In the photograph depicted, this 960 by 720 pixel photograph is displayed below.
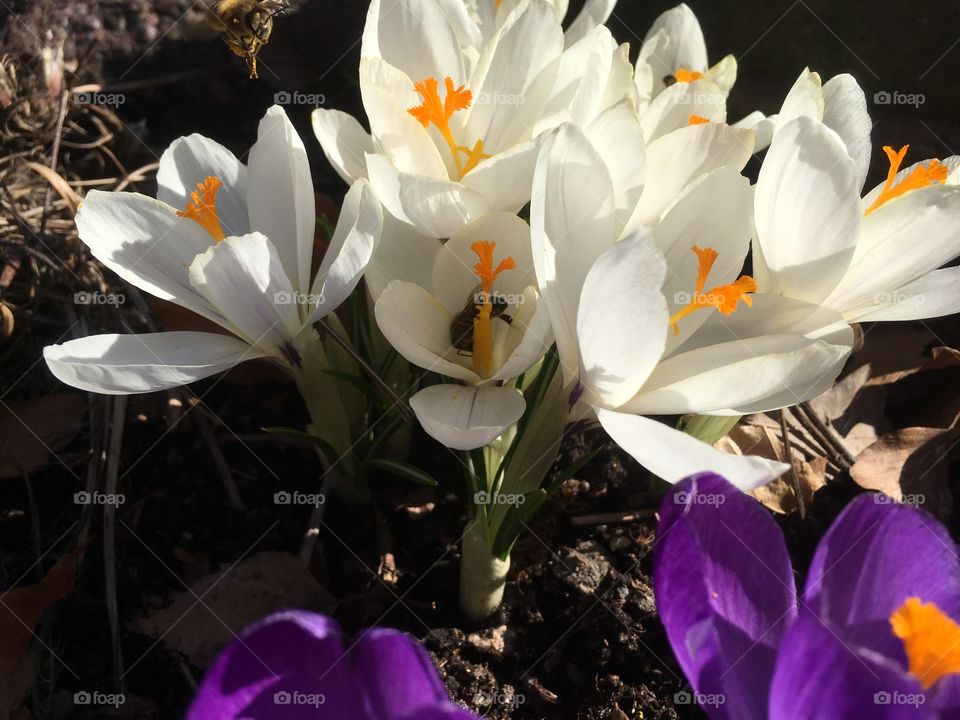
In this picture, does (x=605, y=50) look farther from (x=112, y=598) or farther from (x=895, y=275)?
(x=112, y=598)

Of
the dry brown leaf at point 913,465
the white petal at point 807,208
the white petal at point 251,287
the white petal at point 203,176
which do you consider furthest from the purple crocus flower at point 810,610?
the white petal at point 203,176

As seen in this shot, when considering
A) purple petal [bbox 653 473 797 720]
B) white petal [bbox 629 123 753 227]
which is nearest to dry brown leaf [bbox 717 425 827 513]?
white petal [bbox 629 123 753 227]

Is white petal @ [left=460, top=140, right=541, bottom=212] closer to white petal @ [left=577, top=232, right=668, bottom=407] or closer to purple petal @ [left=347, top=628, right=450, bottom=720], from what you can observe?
white petal @ [left=577, top=232, right=668, bottom=407]

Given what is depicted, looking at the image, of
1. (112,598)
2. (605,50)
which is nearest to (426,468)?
(112,598)

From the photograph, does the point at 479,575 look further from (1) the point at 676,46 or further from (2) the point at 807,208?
(1) the point at 676,46

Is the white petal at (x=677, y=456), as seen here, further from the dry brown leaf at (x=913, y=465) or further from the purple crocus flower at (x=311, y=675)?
the dry brown leaf at (x=913, y=465)

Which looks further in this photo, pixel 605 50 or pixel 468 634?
pixel 468 634
